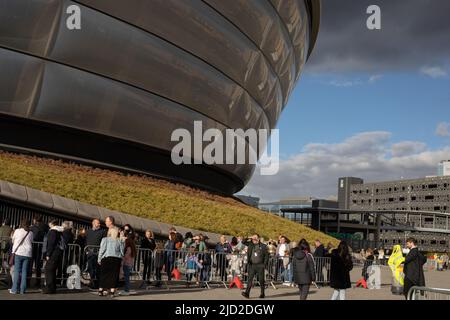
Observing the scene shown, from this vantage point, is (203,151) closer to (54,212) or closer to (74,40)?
(74,40)

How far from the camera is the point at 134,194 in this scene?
25.0m

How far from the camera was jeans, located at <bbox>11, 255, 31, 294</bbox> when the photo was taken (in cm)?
1177

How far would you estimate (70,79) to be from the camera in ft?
84.9

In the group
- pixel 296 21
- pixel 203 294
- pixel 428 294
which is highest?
pixel 296 21

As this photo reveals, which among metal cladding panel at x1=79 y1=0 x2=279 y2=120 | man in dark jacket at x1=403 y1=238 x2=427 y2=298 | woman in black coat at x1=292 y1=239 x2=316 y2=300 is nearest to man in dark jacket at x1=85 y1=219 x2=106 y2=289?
woman in black coat at x1=292 y1=239 x2=316 y2=300

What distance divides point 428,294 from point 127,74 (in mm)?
21139

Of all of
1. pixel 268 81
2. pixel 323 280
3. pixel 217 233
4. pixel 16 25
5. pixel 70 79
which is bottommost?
pixel 323 280

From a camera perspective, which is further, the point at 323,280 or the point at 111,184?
the point at 111,184

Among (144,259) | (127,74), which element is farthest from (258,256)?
(127,74)

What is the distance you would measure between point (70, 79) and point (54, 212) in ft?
28.7

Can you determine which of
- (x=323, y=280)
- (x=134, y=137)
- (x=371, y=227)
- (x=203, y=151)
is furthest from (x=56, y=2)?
(x=371, y=227)

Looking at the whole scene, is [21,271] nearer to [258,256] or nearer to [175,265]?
[175,265]

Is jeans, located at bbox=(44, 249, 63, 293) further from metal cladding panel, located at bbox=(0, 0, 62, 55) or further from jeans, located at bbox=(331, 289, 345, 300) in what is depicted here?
metal cladding panel, located at bbox=(0, 0, 62, 55)

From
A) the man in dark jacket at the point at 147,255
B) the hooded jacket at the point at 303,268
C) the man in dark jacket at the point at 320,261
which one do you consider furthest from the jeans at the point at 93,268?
the man in dark jacket at the point at 320,261
